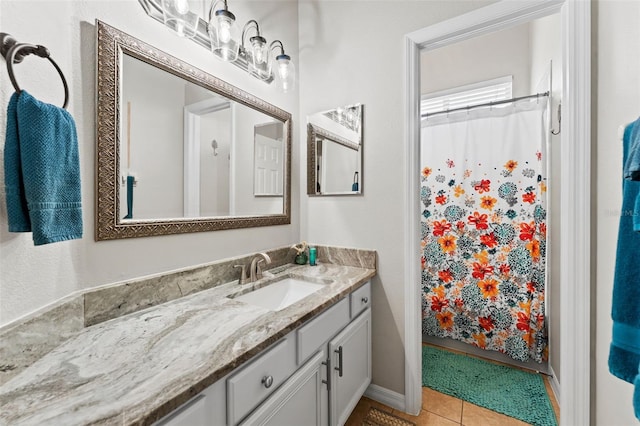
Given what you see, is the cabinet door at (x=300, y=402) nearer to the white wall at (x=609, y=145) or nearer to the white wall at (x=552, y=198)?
the white wall at (x=609, y=145)

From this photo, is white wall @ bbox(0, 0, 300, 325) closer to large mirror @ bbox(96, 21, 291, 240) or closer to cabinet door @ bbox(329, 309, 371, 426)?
large mirror @ bbox(96, 21, 291, 240)

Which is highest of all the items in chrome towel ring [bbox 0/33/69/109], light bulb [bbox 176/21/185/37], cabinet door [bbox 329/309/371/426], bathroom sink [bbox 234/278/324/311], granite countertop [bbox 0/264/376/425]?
light bulb [bbox 176/21/185/37]

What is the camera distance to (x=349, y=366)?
136cm

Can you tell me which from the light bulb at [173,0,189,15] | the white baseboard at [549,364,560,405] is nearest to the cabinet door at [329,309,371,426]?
the white baseboard at [549,364,560,405]

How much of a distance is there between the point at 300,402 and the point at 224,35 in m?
1.58

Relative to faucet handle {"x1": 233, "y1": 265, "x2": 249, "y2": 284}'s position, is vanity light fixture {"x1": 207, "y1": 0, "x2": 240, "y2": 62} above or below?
above

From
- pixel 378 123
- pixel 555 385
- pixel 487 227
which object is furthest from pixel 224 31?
pixel 555 385

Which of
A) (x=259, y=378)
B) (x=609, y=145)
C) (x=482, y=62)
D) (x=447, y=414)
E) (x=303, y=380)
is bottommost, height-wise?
(x=447, y=414)

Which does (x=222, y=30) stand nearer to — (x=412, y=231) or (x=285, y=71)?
(x=285, y=71)

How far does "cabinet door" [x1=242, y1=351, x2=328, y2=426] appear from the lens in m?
0.84

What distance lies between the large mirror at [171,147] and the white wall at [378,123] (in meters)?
0.52

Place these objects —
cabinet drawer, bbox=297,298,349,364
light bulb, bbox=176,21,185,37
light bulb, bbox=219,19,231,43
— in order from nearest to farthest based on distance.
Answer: cabinet drawer, bbox=297,298,349,364 → light bulb, bbox=176,21,185,37 → light bulb, bbox=219,19,231,43

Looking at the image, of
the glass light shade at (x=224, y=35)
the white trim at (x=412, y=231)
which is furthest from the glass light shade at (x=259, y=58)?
the white trim at (x=412, y=231)

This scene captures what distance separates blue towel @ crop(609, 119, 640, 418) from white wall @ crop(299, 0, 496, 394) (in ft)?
3.03
